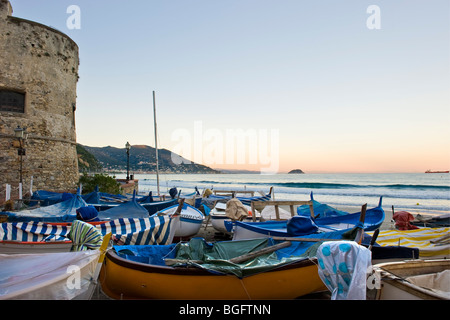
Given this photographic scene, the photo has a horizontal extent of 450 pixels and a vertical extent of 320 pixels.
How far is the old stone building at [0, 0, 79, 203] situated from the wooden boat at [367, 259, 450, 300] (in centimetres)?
1477

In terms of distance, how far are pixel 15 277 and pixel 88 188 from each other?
601 inches

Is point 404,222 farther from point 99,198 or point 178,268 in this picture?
point 99,198

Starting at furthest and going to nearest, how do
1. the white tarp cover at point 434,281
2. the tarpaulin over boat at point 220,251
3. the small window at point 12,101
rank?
the small window at point 12,101
the tarpaulin over boat at point 220,251
the white tarp cover at point 434,281

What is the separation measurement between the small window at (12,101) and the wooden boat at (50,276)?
13.5m

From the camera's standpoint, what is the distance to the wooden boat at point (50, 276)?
2994 mm

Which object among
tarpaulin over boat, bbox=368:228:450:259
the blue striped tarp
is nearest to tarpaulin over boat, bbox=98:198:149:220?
the blue striped tarp

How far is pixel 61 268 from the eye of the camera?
3486mm

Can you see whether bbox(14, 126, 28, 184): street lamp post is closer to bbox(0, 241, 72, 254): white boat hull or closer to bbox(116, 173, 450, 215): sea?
bbox(0, 241, 72, 254): white boat hull

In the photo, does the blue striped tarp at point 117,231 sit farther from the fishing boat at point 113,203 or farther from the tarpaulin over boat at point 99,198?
the tarpaulin over boat at point 99,198

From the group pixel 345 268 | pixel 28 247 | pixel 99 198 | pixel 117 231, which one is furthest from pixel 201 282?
pixel 99 198

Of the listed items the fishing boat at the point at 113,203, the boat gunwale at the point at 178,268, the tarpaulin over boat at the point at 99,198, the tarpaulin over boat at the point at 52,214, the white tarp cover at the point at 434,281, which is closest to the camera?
the white tarp cover at the point at 434,281

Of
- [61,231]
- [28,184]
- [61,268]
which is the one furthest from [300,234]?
[28,184]

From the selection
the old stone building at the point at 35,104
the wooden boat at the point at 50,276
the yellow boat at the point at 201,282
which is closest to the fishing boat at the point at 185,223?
the yellow boat at the point at 201,282
